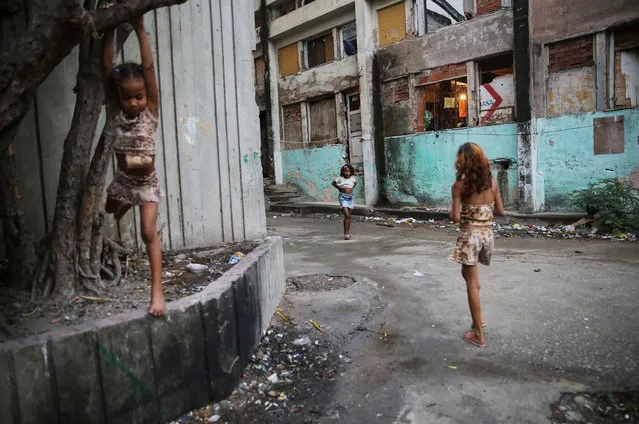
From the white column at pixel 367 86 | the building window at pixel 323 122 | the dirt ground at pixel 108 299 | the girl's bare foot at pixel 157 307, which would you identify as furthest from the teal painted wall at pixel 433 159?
the girl's bare foot at pixel 157 307

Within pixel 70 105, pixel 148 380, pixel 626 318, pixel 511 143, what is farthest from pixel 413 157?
pixel 148 380

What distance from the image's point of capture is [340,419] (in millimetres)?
2717

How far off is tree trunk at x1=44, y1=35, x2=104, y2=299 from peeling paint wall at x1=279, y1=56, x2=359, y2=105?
1266 centimetres

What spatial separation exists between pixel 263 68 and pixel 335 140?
5035mm

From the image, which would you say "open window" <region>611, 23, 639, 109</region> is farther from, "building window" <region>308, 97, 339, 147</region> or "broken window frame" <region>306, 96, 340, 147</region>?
"building window" <region>308, 97, 339, 147</region>

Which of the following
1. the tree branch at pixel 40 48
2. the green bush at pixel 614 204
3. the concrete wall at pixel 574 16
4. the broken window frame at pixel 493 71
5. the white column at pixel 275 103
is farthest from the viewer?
the white column at pixel 275 103

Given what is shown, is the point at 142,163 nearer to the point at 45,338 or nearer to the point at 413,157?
the point at 45,338

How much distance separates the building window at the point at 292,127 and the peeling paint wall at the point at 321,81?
326 millimetres

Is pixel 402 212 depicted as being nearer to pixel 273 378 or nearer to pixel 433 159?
pixel 433 159

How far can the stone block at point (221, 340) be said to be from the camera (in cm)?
288

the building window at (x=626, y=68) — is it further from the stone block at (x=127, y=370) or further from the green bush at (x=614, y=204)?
the stone block at (x=127, y=370)

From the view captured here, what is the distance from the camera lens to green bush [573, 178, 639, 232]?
850cm

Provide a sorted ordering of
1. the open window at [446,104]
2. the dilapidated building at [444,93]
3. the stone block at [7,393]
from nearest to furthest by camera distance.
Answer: the stone block at [7,393] < the dilapidated building at [444,93] < the open window at [446,104]

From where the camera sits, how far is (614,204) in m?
8.70
